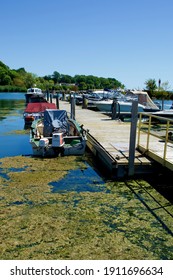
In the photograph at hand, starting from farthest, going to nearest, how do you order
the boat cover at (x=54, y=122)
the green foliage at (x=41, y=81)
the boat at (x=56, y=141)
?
1. the green foliage at (x=41, y=81)
2. the boat cover at (x=54, y=122)
3. the boat at (x=56, y=141)

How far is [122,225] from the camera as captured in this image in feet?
16.9

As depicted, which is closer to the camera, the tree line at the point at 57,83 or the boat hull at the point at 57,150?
the boat hull at the point at 57,150

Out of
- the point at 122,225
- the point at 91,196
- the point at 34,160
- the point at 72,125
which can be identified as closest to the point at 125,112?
the point at 72,125

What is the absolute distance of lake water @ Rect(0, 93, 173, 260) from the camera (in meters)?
4.34

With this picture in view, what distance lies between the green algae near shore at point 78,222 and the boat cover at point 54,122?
4.05 metres

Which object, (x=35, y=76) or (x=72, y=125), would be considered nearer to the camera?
(x=72, y=125)

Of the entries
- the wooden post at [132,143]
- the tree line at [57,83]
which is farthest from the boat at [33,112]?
the tree line at [57,83]

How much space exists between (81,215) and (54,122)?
6709 mm

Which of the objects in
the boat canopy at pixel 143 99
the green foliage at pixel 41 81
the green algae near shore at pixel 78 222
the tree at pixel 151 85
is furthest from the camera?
the green foliage at pixel 41 81

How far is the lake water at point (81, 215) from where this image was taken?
171 inches

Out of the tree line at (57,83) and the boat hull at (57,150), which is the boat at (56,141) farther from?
the tree line at (57,83)
